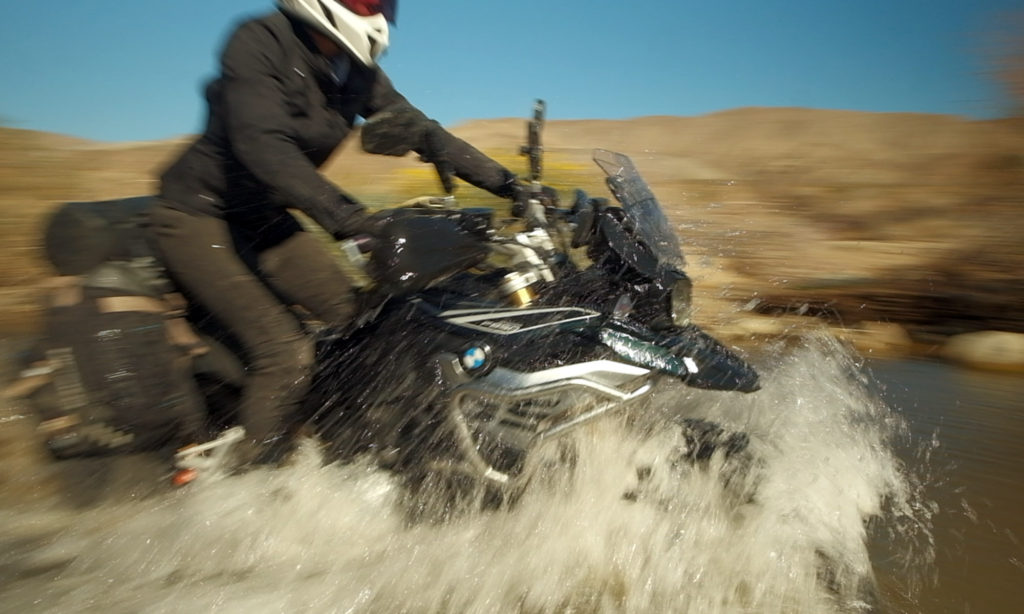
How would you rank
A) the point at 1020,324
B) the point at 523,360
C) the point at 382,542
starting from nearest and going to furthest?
1. the point at 523,360
2. the point at 382,542
3. the point at 1020,324

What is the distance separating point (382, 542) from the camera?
255 centimetres

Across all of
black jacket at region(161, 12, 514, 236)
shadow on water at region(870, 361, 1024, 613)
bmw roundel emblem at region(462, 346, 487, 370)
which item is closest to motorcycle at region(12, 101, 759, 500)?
bmw roundel emblem at region(462, 346, 487, 370)

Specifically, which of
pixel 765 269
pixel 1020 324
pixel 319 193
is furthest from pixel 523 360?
pixel 765 269

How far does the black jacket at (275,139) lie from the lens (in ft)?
7.95

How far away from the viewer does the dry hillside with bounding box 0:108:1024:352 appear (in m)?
6.42

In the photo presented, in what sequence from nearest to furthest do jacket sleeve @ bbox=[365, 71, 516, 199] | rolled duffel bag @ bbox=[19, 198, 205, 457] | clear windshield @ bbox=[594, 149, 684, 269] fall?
1. rolled duffel bag @ bbox=[19, 198, 205, 457]
2. clear windshield @ bbox=[594, 149, 684, 269]
3. jacket sleeve @ bbox=[365, 71, 516, 199]

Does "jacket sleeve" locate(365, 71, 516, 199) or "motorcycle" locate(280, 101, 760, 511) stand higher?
"jacket sleeve" locate(365, 71, 516, 199)

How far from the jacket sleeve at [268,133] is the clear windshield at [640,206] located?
0.93m

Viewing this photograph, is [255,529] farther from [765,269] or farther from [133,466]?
[765,269]

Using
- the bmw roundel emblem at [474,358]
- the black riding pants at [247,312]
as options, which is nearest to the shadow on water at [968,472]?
the bmw roundel emblem at [474,358]

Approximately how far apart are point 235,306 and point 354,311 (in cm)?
39

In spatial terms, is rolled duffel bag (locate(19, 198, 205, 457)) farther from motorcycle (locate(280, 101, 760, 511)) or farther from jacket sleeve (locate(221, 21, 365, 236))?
jacket sleeve (locate(221, 21, 365, 236))

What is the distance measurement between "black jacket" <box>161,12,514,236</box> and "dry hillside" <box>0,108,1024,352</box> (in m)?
0.26

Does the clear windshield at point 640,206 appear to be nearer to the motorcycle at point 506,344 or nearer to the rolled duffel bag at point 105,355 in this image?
the motorcycle at point 506,344
